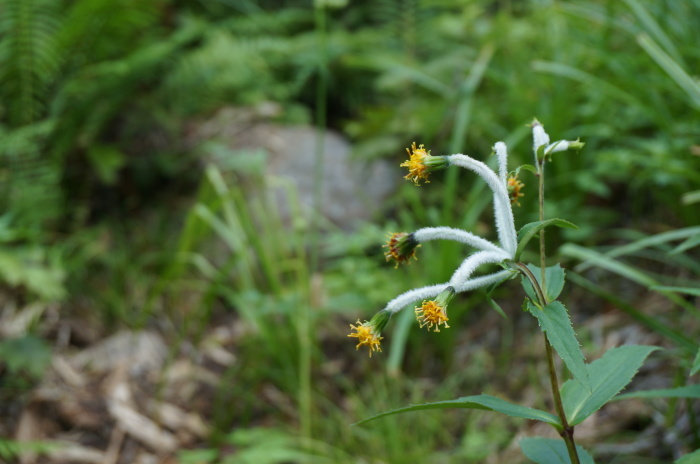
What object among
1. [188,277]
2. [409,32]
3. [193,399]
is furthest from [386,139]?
[193,399]

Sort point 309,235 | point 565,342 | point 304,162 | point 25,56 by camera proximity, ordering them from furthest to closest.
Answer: point 304,162 → point 309,235 → point 25,56 → point 565,342

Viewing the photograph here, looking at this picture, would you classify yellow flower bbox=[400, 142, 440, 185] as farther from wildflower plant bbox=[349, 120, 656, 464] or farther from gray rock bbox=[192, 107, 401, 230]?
gray rock bbox=[192, 107, 401, 230]

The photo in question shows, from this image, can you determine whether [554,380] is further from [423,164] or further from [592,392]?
[423,164]

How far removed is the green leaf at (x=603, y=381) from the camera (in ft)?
2.71

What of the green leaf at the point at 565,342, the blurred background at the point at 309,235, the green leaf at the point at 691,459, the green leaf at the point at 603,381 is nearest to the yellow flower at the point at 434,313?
the green leaf at the point at 565,342

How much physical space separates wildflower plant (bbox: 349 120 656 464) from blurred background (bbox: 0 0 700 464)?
623 millimetres

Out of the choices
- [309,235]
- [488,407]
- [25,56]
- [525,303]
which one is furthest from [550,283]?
[25,56]

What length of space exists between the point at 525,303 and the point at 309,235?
6.98 ft

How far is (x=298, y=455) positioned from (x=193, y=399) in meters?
0.77

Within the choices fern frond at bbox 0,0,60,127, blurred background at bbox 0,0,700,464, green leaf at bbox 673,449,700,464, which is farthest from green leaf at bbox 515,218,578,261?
fern frond at bbox 0,0,60,127

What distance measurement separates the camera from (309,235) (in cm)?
286

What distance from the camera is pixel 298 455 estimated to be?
5.92ft

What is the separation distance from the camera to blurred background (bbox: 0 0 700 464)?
6.48 feet

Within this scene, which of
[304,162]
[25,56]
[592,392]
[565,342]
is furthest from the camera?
[304,162]
